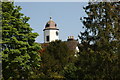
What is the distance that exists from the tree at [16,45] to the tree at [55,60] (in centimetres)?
726

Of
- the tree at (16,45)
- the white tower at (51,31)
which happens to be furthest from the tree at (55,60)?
the white tower at (51,31)

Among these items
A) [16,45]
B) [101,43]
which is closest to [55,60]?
[16,45]

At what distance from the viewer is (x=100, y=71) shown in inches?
788

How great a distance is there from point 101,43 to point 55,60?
22.4m

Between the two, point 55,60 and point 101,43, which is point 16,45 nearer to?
point 101,43

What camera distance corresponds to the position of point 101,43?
20078 mm

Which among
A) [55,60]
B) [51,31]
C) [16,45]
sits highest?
[51,31]

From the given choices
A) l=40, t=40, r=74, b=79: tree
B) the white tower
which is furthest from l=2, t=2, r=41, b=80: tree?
the white tower

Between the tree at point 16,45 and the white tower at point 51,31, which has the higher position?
the white tower at point 51,31

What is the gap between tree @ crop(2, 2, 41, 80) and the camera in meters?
Result: 28.5

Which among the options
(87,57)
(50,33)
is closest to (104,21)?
(87,57)

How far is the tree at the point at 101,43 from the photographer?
19672 millimetres

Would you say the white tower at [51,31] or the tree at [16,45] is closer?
the tree at [16,45]

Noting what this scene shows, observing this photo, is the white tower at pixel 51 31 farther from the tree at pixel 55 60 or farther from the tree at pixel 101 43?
the tree at pixel 101 43
